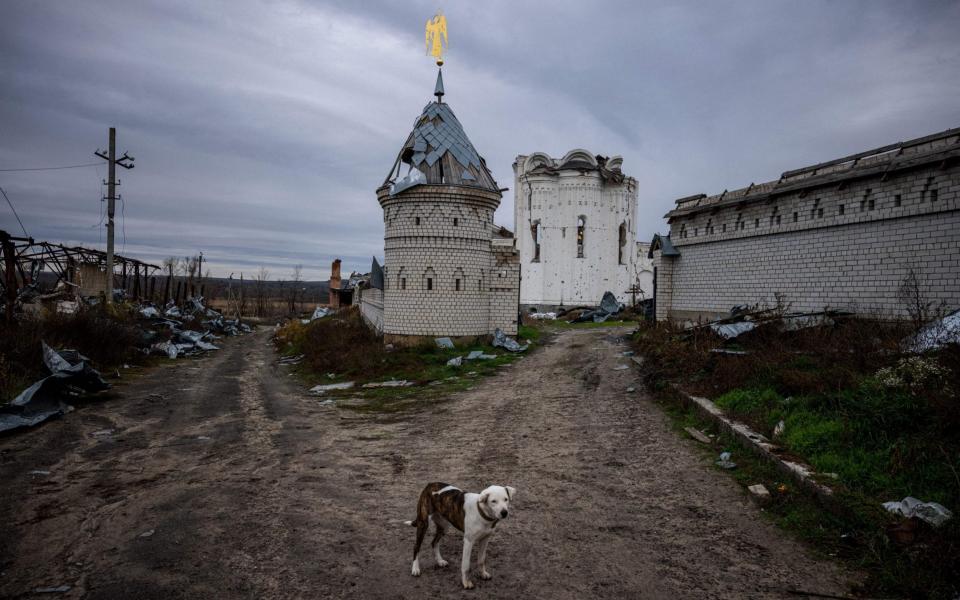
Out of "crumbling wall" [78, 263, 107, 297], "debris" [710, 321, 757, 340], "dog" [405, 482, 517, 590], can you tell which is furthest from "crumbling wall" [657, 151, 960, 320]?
"crumbling wall" [78, 263, 107, 297]

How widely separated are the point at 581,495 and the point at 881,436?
134 inches

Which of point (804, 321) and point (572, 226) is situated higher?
point (572, 226)

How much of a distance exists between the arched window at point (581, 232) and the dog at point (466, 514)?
3082 centimetres

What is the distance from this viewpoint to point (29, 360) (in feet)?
39.2

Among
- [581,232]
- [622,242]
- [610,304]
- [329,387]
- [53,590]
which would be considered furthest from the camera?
[622,242]

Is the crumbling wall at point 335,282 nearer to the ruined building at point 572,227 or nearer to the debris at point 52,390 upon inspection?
the ruined building at point 572,227

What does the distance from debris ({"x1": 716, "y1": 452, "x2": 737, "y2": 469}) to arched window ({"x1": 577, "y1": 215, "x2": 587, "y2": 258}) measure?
2759 cm

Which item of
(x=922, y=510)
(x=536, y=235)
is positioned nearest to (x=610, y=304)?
(x=536, y=235)

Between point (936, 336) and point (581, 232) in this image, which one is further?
point (581, 232)

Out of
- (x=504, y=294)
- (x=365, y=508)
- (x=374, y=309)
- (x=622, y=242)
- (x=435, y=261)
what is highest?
(x=622, y=242)

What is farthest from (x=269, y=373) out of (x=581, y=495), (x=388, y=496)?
(x=581, y=495)

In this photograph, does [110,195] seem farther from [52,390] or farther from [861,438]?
[861,438]

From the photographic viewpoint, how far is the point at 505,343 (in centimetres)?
1775

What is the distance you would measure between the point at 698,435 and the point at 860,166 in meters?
8.66
